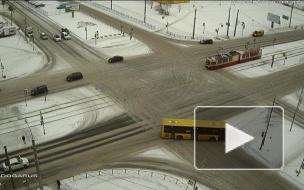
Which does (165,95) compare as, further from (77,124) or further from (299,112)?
(299,112)

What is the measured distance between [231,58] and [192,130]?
25.1 meters

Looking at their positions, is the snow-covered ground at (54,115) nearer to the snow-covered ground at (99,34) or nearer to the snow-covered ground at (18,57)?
the snow-covered ground at (18,57)

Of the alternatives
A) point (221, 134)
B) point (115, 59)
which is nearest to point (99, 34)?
point (115, 59)

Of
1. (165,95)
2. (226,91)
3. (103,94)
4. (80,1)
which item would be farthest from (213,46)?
(80,1)

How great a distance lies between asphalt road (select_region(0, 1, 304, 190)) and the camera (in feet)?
123

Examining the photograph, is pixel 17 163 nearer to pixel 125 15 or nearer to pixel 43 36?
pixel 43 36

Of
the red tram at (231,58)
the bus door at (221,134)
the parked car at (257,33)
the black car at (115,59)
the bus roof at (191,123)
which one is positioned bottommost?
the bus door at (221,134)

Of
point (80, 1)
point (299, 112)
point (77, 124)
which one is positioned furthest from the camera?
point (80, 1)

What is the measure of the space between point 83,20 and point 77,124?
1791 inches

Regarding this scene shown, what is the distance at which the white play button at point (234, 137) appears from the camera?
138ft

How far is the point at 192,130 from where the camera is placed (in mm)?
41500

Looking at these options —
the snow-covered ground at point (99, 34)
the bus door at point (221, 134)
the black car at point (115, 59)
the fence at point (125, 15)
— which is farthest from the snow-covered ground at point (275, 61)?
the fence at point (125, 15)

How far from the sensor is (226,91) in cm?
5400

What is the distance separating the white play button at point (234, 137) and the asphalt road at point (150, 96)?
2047 mm
